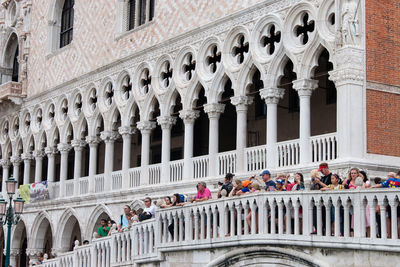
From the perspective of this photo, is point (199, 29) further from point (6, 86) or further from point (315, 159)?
point (6, 86)

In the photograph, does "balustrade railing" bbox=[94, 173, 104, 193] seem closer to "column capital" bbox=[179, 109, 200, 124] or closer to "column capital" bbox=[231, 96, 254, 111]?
"column capital" bbox=[179, 109, 200, 124]

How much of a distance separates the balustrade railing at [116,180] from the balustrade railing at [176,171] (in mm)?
2648

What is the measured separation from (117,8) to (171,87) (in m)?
4.05

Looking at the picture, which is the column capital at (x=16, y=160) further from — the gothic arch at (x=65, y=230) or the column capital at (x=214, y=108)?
the column capital at (x=214, y=108)

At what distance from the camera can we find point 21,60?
30.1m

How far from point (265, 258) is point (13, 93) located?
1873 cm

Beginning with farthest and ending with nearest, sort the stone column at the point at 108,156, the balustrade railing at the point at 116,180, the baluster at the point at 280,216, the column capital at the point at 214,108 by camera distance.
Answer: the stone column at the point at 108,156 → the balustrade railing at the point at 116,180 → the column capital at the point at 214,108 → the baluster at the point at 280,216

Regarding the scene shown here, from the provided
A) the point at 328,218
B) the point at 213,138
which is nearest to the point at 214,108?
the point at 213,138

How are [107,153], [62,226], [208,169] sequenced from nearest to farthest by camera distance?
1. [208,169]
2. [107,153]
3. [62,226]

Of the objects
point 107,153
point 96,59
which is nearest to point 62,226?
point 107,153

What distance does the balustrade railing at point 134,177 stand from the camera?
22.5 meters

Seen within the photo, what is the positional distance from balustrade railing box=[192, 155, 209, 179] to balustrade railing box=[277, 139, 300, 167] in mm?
2679

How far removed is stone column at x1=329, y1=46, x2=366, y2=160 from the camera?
15.4 metres

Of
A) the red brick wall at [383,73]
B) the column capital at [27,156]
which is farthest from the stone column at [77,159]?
the red brick wall at [383,73]
